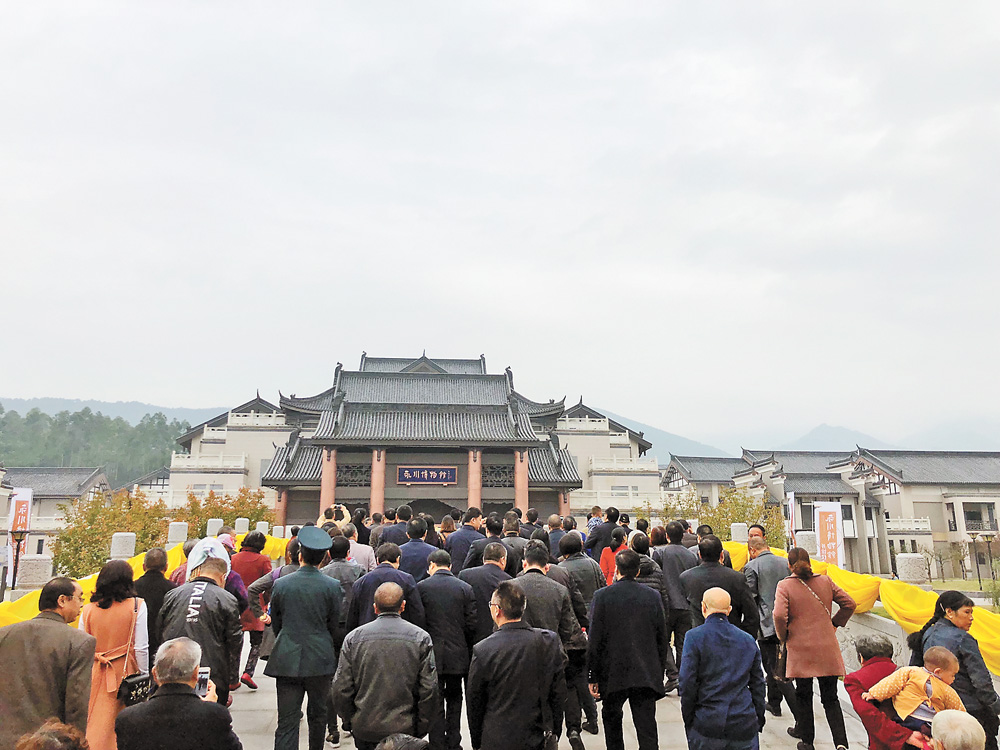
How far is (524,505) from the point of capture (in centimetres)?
3428

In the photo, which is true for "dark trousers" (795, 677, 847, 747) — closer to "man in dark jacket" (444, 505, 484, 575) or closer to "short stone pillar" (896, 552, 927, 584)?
"short stone pillar" (896, 552, 927, 584)

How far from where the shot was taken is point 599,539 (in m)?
9.10

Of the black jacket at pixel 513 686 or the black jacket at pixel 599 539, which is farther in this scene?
the black jacket at pixel 599 539

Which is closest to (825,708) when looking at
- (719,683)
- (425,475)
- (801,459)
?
(719,683)

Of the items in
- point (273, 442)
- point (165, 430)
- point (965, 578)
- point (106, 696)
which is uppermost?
point (165, 430)

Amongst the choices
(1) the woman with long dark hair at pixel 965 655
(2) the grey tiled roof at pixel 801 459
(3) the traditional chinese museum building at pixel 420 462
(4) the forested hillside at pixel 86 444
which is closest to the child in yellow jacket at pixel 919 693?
(1) the woman with long dark hair at pixel 965 655

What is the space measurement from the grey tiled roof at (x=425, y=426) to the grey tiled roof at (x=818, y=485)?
17.5m

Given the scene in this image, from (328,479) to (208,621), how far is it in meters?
29.3

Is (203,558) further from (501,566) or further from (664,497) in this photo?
(664,497)

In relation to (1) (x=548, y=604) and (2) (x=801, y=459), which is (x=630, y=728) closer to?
(1) (x=548, y=604)

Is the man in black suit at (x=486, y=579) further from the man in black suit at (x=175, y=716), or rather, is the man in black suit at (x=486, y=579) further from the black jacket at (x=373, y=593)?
the man in black suit at (x=175, y=716)

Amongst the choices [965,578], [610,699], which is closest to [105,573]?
[610,699]

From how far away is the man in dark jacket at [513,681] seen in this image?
4.32 m

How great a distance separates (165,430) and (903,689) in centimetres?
11865
